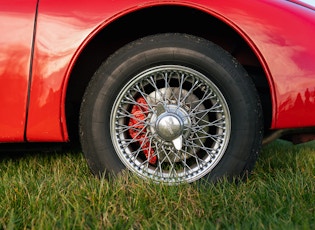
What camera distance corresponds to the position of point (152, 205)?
1585 mm

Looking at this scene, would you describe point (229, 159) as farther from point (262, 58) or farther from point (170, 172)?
point (262, 58)

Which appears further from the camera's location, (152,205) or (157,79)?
(157,79)

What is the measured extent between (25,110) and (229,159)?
1.14 meters

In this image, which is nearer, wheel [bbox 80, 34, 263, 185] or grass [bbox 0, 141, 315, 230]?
grass [bbox 0, 141, 315, 230]

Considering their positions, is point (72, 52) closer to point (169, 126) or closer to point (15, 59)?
point (15, 59)

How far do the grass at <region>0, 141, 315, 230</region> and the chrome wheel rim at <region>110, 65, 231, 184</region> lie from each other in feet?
0.53

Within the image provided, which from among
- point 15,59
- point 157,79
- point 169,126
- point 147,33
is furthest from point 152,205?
point 147,33

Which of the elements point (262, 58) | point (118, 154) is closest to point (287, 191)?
point (262, 58)

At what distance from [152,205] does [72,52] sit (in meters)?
0.90

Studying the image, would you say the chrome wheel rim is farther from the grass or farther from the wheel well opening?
the wheel well opening

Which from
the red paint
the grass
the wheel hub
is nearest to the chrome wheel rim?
the wheel hub

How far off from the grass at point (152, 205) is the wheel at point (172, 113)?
0.44ft

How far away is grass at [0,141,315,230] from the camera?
1378 mm

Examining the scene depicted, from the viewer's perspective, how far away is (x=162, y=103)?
2.02 m
